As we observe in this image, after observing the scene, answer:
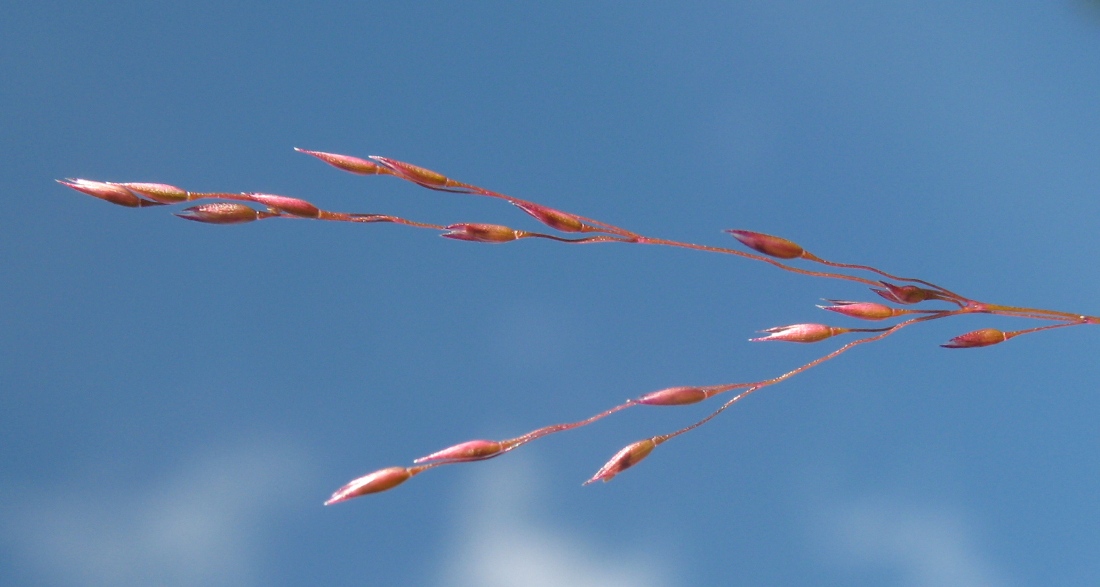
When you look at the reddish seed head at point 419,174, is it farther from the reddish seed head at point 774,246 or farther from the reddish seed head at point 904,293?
the reddish seed head at point 904,293

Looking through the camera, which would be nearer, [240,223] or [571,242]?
[571,242]

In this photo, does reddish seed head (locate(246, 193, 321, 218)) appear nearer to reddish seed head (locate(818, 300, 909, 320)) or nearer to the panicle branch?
the panicle branch

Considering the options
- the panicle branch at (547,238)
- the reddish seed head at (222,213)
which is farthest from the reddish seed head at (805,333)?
the reddish seed head at (222,213)

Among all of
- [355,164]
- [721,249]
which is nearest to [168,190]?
[355,164]

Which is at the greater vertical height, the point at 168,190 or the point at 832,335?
the point at 168,190

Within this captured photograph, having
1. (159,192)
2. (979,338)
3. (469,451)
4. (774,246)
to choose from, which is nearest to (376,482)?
(469,451)

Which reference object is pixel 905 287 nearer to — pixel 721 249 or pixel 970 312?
pixel 970 312
